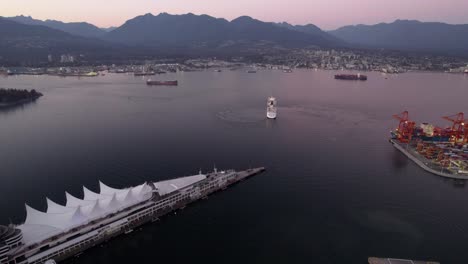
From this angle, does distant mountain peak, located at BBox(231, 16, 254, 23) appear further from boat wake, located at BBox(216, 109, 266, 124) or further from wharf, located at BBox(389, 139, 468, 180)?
wharf, located at BBox(389, 139, 468, 180)

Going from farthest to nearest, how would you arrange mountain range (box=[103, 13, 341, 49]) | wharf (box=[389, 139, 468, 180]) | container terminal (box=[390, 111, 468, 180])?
mountain range (box=[103, 13, 341, 49]), container terminal (box=[390, 111, 468, 180]), wharf (box=[389, 139, 468, 180])

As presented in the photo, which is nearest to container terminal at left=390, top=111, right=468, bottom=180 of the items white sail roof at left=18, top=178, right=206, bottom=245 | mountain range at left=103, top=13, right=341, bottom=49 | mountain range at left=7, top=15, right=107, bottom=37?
white sail roof at left=18, top=178, right=206, bottom=245

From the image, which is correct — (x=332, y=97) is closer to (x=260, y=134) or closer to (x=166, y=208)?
(x=260, y=134)

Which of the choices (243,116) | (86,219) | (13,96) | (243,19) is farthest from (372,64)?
(243,19)

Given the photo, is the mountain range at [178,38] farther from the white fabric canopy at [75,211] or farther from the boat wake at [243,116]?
the white fabric canopy at [75,211]

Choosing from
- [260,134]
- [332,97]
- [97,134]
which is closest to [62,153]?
[97,134]

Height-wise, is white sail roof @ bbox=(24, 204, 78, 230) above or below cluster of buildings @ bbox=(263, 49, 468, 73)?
below

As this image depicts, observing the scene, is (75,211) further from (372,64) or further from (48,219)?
(372,64)

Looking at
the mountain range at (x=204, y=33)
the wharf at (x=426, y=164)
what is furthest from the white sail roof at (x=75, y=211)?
the mountain range at (x=204, y=33)
